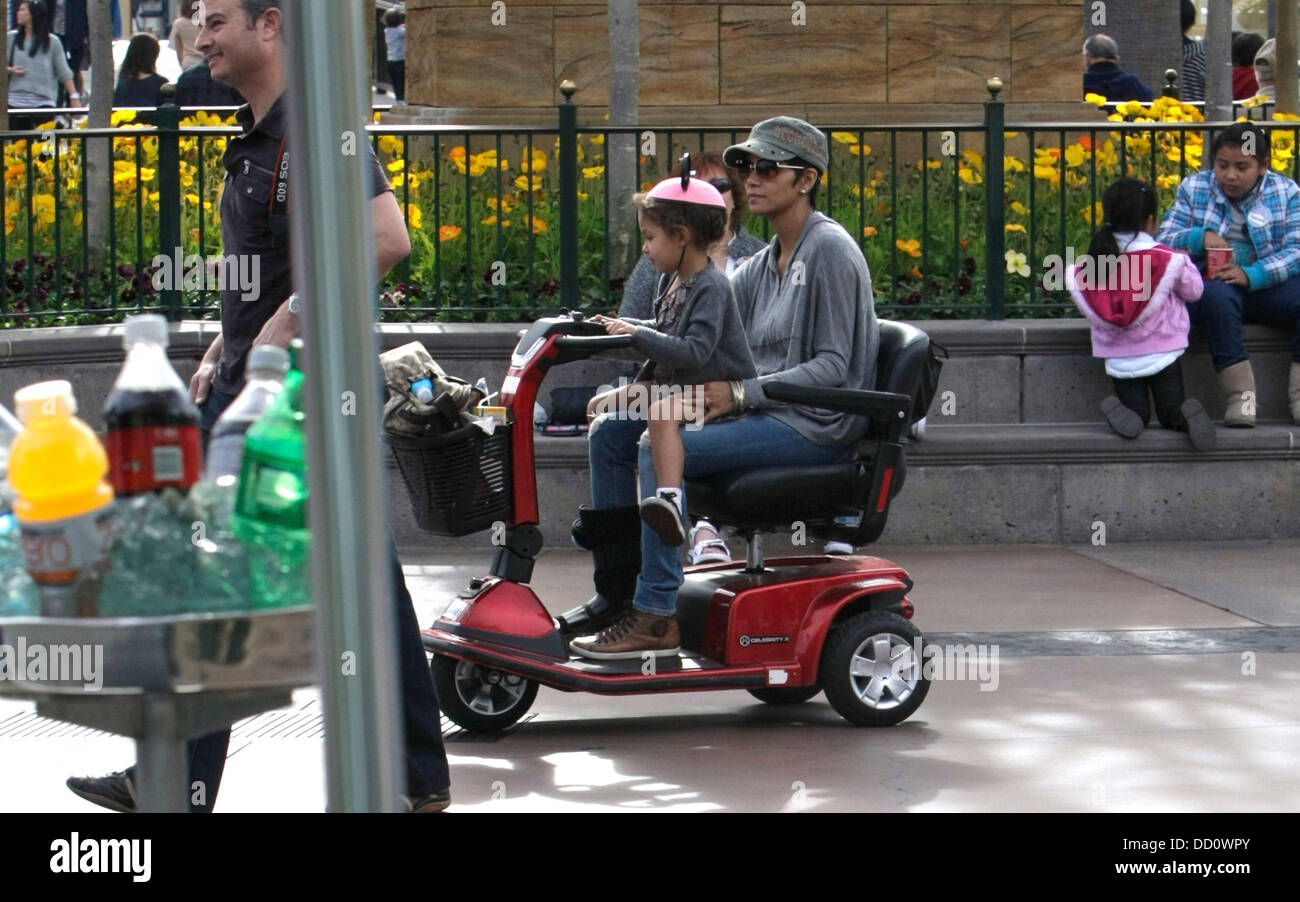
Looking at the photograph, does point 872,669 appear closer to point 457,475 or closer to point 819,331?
point 819,331

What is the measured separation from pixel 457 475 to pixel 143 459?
3.30 m

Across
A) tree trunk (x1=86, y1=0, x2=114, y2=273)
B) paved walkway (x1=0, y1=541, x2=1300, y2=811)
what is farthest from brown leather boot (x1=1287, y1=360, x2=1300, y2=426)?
tree trunk (x1=86, y1=0, x2=114, y2=273)

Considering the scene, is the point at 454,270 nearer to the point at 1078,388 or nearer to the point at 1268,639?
the point at 1078,388

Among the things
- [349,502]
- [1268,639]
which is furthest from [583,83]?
[349,502]

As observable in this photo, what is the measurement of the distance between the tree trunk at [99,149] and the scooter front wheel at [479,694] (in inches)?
178

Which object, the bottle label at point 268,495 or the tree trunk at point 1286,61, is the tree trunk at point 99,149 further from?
the bottle label at point 268,495

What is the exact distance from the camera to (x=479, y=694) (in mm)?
5922

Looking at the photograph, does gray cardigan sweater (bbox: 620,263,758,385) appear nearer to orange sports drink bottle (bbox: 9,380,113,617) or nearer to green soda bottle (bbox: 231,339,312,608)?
green soda bottle (bbox: 231,339,312,608)

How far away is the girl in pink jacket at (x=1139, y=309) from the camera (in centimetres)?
895

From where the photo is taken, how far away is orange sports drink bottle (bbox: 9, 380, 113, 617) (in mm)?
2250

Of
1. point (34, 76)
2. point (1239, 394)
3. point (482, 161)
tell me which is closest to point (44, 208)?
point (482, 161)

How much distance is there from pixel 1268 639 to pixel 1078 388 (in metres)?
2.58

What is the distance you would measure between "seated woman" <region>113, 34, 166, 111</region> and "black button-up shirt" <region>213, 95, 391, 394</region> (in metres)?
10.4

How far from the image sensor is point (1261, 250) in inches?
364
